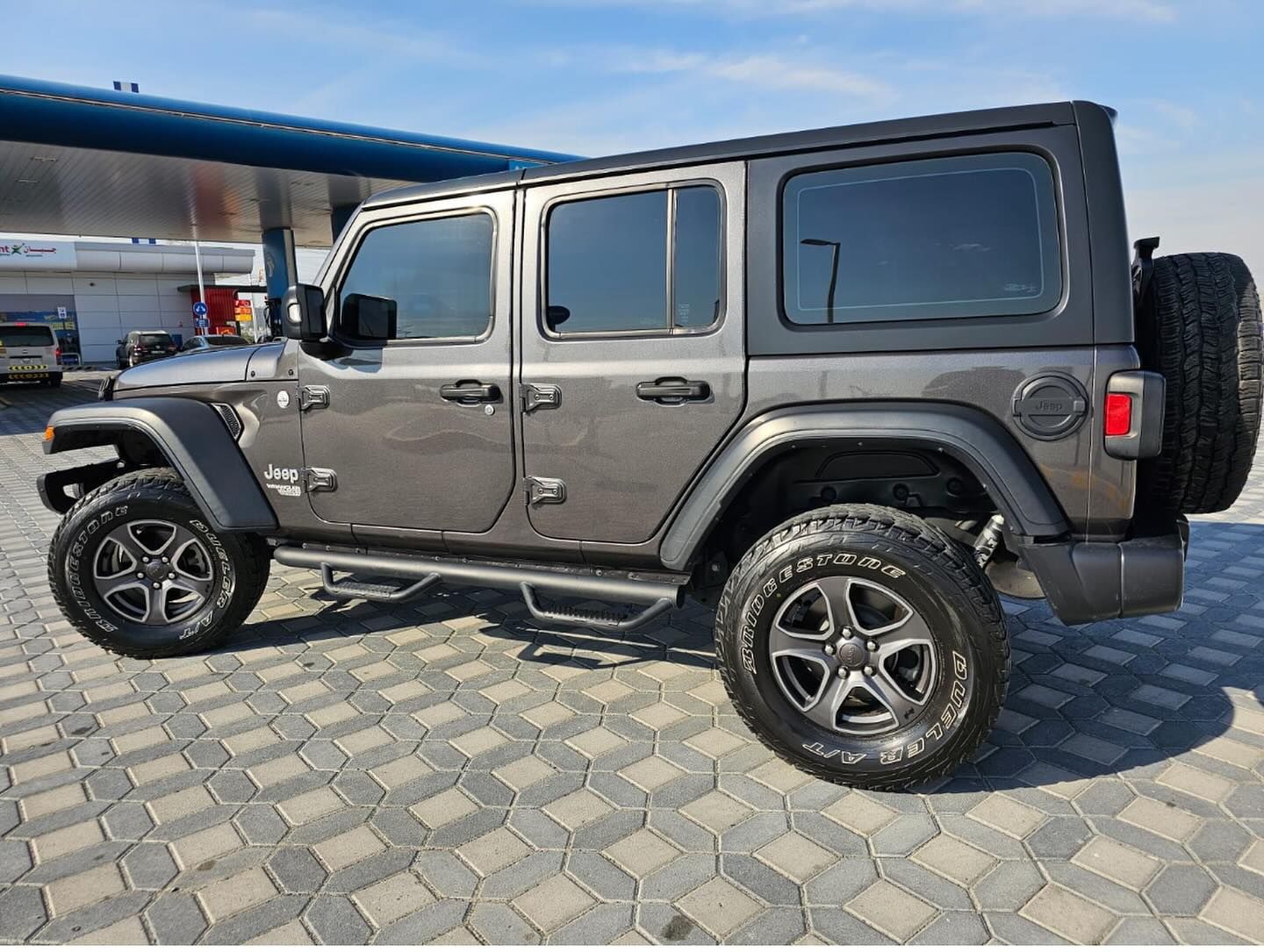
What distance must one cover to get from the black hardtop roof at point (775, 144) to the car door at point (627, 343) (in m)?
0.05

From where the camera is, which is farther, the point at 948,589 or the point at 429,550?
the point at 429,550

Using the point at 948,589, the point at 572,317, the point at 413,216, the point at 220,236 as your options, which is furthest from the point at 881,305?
the point at 220,236

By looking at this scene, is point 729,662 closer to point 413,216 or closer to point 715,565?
point 715,565

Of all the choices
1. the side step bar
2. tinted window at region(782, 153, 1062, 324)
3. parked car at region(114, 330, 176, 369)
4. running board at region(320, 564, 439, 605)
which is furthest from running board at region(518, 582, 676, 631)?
parked car at region(114, 330, 176, 369)

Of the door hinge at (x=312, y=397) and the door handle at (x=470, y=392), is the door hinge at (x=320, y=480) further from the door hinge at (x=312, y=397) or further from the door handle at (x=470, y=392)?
the door handle at (x=470, y=392)

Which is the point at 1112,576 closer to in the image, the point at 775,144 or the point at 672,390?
the point at 672,390

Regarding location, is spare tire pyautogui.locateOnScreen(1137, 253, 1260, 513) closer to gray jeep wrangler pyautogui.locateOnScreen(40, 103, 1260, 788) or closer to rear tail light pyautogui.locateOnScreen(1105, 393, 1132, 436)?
gray jeep wrangler pyautogui.locateOnScreen(40, 103, 1260, 788)

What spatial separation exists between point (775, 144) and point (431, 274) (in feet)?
4.99

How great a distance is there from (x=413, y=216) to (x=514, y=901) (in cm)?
267

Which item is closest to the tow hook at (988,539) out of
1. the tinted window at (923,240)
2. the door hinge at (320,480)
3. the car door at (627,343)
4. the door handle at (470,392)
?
the tinted window at (923,240)

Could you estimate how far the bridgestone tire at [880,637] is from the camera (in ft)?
8.58

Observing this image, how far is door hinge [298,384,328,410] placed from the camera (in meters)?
3.63

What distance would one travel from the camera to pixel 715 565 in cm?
331

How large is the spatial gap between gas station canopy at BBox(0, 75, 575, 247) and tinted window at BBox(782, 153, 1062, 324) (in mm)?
13092
